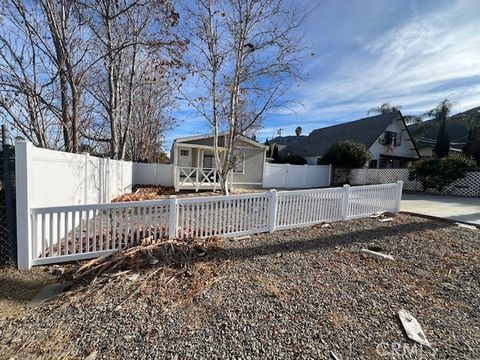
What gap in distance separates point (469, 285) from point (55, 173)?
21.2ft

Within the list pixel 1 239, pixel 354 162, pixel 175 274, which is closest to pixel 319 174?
pixel 354 162

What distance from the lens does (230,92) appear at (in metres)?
8.47

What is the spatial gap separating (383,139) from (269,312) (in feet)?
72.4

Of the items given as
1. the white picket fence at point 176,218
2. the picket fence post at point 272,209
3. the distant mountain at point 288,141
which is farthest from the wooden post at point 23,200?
the distant mountain at point 288,141

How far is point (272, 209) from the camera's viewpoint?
16.1 feet

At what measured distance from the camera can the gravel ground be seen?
193 centimetres

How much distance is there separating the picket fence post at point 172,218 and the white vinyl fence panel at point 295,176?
39.9 feet

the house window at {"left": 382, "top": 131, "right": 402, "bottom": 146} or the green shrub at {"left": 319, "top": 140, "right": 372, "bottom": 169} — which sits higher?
the house window at {"left": 382, "top": 131, "right": 402, "bottom": 146}

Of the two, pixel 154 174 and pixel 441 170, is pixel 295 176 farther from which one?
pixel 154 174

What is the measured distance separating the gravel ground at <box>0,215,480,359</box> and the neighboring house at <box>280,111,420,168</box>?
18352 millimetres

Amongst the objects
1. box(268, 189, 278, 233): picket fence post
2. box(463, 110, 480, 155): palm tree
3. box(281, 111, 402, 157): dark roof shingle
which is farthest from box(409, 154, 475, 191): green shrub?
box(268, 189, 278, 233): picket fence post

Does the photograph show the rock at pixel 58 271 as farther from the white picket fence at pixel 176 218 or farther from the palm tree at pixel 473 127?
the palm tree at pixel 473 127

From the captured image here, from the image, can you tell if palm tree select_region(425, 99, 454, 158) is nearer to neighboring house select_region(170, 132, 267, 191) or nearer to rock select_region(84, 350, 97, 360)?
neighboring house select_region(170, 132, 267, 191)

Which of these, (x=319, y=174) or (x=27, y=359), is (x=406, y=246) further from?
(x=319, y=174)
